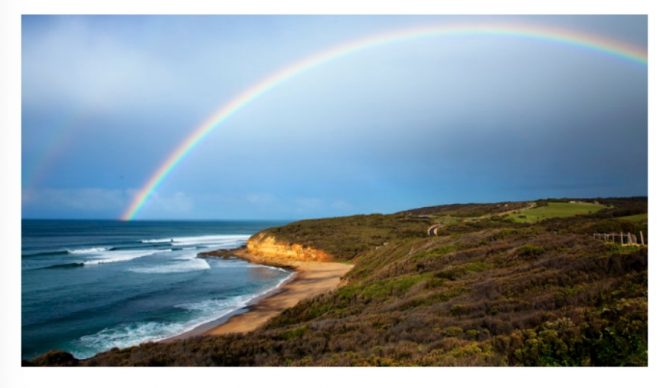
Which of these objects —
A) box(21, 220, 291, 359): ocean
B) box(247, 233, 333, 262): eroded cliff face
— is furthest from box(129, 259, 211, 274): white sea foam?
box(247, 233, 333, 262): eroded cliff face

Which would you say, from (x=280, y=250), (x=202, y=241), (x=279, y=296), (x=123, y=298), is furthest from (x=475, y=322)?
(x=202, y=241)

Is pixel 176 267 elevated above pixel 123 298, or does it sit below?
below

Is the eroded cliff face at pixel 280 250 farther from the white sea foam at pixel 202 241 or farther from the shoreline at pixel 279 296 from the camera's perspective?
the white sea foam at pixel 202 241

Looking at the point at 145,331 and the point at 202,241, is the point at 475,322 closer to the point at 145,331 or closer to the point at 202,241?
the point at 145,331

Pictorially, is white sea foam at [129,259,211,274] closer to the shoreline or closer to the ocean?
the ocean
